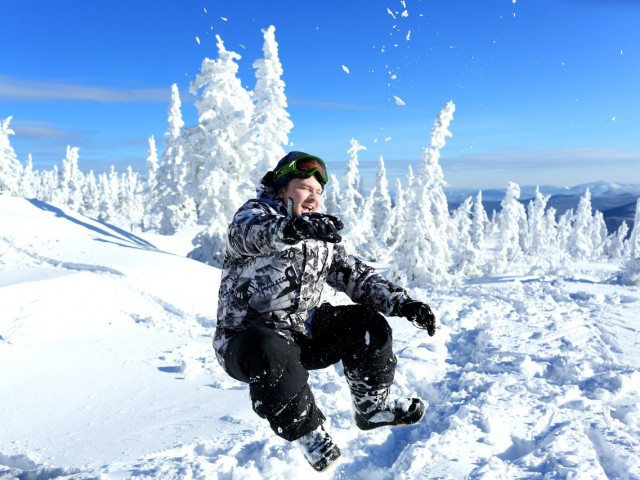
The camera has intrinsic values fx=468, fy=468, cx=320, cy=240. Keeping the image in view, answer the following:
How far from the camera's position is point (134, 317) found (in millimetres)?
10672

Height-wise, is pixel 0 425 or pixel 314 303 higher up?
pixel 314 303

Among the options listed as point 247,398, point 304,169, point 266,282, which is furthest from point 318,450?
point 247,398

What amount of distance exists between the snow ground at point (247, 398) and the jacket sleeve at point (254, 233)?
2.43 meters

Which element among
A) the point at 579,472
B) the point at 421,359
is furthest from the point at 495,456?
the point at 421,359

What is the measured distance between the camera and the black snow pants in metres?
2.90

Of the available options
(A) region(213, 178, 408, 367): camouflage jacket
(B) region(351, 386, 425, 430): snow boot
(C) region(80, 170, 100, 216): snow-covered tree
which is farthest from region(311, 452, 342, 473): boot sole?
(C) region(80, 170, 100, 216): snow-covered tree

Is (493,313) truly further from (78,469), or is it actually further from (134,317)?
(78,469)

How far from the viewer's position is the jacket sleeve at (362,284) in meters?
3.49

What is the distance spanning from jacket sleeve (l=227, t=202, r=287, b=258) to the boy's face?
0.25 meters

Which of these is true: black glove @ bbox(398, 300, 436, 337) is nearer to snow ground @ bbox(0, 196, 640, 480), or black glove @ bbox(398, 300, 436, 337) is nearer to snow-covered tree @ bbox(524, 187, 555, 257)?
snow ground @ bbox(0, 196, 640, 480)

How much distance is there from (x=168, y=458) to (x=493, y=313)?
32.9ft

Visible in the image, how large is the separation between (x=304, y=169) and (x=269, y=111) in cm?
1907

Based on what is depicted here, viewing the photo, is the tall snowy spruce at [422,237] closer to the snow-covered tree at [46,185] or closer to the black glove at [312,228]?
the black glove at [312,228]

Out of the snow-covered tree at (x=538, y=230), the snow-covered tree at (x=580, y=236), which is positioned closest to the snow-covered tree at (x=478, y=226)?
the snow-covered tree at (x=538, y=230)
